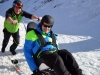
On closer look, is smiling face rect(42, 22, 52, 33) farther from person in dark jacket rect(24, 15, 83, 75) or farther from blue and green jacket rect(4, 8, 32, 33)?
blue and green jacket rect(4, 8, 32, 33)

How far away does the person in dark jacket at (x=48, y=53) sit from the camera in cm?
472

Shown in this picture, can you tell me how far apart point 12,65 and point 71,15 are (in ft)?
42.7

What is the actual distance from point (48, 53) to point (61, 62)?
1.53 ft

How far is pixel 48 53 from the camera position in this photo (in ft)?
16.4

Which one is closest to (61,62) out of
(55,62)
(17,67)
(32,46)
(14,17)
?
(55,62)

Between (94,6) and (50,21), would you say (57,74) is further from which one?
(94,6)

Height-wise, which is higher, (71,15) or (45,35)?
(45,35)

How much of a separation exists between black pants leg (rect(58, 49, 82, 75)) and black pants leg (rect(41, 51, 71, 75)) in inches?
8.3

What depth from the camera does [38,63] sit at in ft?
17.4

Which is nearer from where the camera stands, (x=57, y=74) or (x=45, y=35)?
(x=57, y=74)

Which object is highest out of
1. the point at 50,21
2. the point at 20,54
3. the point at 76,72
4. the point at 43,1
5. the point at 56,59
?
the point at 50,21

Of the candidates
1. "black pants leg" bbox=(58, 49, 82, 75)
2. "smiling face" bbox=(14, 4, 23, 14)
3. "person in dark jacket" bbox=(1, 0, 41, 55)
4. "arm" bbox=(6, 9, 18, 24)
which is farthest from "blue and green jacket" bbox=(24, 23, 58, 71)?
"smiling face" bbox=(14, 4, 23, 14)

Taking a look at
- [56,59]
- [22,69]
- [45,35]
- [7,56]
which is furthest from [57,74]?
[7,56]

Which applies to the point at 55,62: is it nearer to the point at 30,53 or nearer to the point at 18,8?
the point at 30,53
